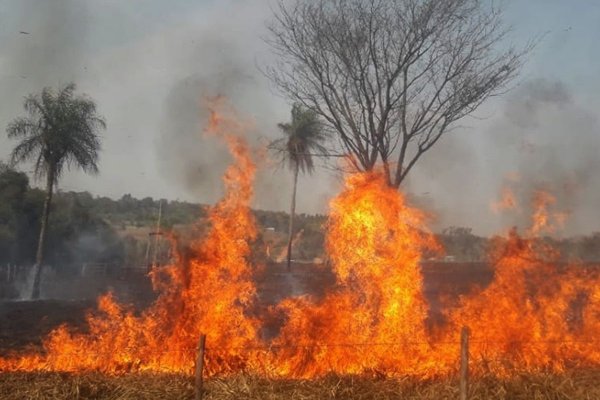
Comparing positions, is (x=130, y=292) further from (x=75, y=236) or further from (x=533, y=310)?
(x=533, y=310)

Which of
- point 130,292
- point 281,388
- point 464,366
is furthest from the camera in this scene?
point 130,292

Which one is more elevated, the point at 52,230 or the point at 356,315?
the point at 52,230

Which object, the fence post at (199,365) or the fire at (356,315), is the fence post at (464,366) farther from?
the fence post at (199,365)

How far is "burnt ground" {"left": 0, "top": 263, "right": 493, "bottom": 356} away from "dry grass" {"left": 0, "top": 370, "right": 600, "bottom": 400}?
151 inches

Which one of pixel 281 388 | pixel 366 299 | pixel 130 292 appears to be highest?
pixel 366 299

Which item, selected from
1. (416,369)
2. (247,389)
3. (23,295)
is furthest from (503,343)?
(23,295)

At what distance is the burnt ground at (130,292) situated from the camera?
50.5ft

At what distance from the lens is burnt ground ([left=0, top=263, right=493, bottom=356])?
15.4 m

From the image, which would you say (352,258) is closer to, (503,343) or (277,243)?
(503,343)

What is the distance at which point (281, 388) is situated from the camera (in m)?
8.76

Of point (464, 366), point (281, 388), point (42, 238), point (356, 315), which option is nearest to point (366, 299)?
point (356, 315)

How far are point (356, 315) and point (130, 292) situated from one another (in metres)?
16.5

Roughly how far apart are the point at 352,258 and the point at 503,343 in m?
3.31

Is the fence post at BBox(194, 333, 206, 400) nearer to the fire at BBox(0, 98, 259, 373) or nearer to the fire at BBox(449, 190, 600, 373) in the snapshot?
the fire at BBox(0, 98, 259, 373)
